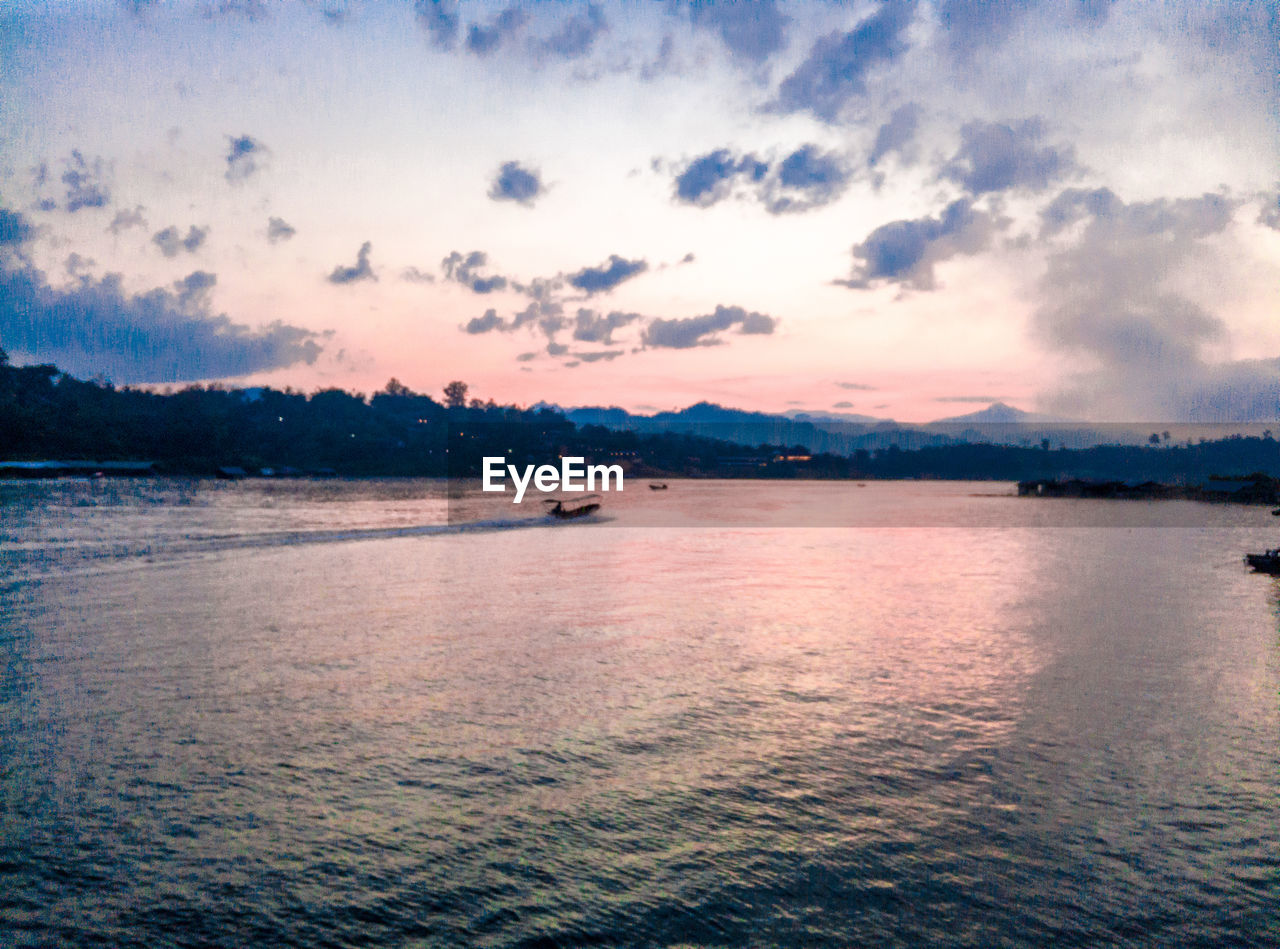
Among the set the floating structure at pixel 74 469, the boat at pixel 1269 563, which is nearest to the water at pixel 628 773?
the boat at pixel 1269 563

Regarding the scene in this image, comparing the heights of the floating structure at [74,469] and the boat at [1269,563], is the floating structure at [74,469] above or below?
above

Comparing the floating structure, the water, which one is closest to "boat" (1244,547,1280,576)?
the water

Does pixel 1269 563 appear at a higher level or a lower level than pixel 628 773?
lower

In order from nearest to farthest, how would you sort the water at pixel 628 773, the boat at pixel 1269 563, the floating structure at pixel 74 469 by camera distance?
the water at pixel 628 773
the boat at pixel 1269 563
the floating structure at pixel 74 469

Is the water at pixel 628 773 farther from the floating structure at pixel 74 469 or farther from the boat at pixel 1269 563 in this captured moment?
the floating structure at pixel 74 469

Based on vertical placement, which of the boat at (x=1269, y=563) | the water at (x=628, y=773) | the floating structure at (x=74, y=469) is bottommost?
the boat at (x=1269, y=563)

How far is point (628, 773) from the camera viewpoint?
39.9 feet

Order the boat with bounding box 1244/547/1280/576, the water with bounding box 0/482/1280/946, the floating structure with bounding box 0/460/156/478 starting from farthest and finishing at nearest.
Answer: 1. the floating structure with bounding box 0/460/156/478
2. the boat with bounding box 1244/547/1280/576
3. the water with bounding box 0/482/1280/946

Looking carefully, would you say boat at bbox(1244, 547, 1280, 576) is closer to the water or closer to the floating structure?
the water

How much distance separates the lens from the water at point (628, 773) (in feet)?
27.4

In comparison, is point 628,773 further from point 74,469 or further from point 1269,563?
point 74,469

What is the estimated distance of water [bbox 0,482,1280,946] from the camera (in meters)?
8.34

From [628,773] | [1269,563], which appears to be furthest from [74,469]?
[1269,563]

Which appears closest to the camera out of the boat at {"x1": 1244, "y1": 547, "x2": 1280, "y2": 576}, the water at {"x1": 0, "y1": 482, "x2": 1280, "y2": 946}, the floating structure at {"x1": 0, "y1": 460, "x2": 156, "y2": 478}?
the water at {"x1": 0, "y1": 482, "x2": 1280, "y2": 946}
